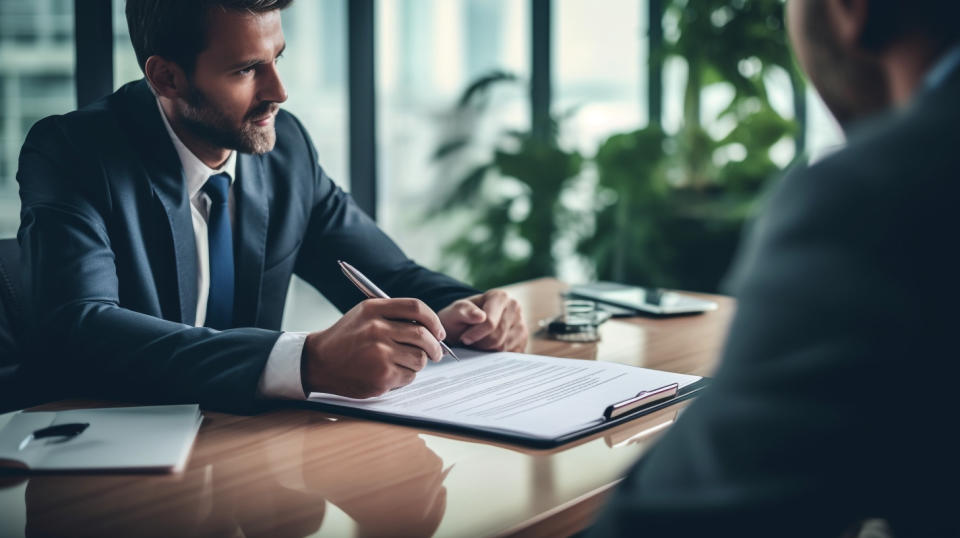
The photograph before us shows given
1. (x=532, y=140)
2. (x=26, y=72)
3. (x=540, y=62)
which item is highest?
(x=540, y=62)

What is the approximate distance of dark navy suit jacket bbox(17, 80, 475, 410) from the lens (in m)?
1.23

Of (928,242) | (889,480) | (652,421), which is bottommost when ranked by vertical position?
(652,421)

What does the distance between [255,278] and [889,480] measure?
139 centimetres

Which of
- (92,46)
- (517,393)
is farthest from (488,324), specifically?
(92,46)

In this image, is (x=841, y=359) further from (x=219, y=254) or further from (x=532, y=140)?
(x=532, y=140)

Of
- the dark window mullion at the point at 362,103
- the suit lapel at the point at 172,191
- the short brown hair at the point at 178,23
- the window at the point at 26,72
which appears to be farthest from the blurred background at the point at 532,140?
the suit lapel at the point at 172,191

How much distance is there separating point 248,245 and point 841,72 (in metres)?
1.27

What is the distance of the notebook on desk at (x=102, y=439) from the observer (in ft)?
3.16

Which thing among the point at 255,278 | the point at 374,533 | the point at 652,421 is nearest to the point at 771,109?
the point at 255,278

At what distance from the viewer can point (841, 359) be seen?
521 millimetres

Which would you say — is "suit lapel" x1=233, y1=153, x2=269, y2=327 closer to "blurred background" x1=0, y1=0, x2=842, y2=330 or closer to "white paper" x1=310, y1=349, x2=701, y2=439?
"white paper" x1=310, y1=349, x2=701, y2=439

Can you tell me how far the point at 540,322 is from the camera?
1749 mm

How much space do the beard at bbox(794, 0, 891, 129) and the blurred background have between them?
2.79 metres

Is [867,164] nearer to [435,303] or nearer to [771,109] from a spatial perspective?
[435,303]
